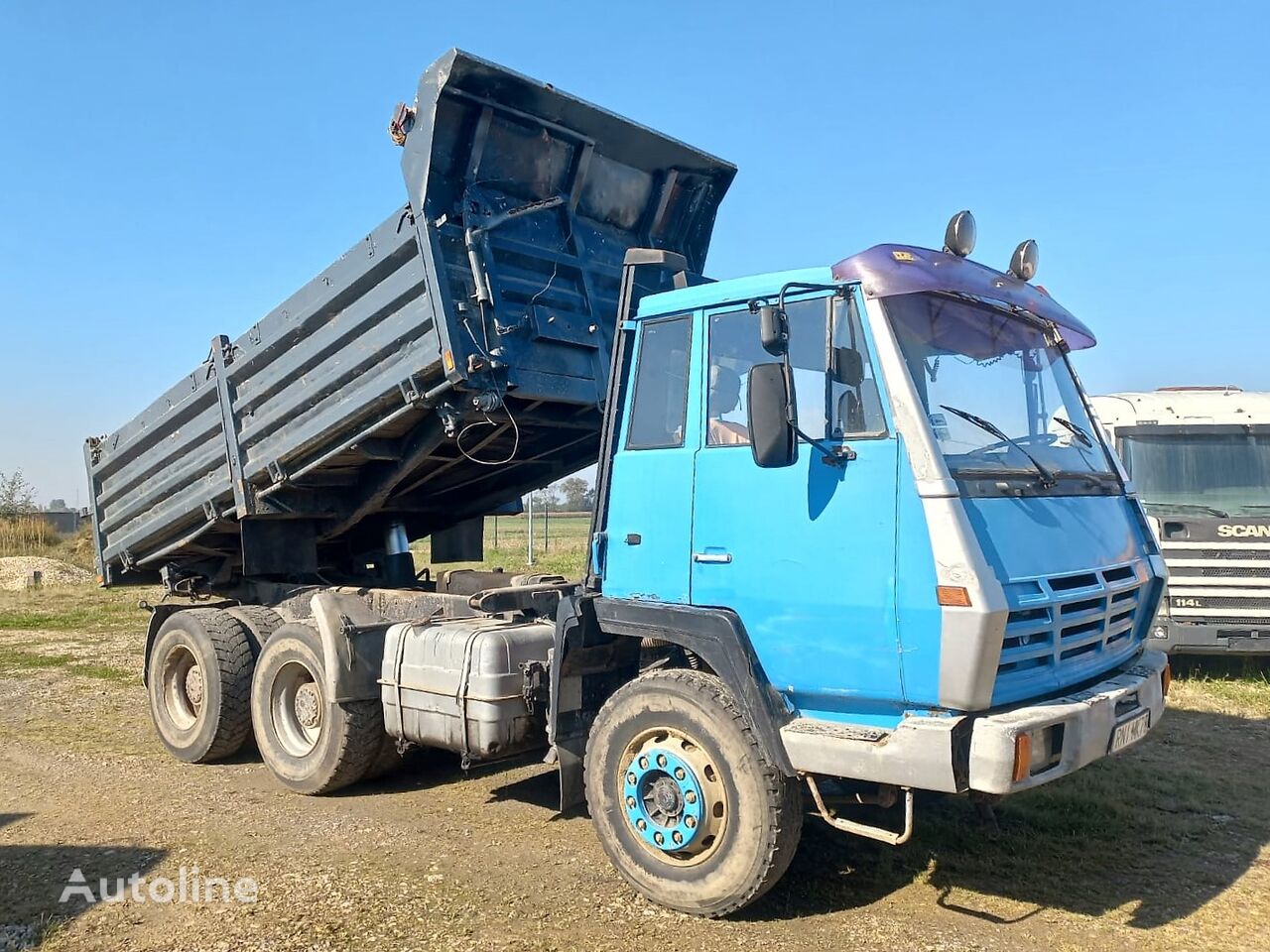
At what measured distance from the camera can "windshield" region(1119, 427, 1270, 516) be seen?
31.5 feet

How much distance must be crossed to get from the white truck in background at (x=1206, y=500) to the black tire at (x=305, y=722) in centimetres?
686

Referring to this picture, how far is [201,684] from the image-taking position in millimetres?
7223

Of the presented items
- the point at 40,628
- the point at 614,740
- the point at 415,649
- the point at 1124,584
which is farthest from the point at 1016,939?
the point at 40,628

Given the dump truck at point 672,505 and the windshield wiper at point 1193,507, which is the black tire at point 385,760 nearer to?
the dump truck at point 672,505

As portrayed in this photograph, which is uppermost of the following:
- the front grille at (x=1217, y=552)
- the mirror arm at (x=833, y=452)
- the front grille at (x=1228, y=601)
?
the mirror arm at (x=833, y=452)

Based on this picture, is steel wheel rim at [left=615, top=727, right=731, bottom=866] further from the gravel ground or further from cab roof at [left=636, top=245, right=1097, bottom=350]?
the gravel ground

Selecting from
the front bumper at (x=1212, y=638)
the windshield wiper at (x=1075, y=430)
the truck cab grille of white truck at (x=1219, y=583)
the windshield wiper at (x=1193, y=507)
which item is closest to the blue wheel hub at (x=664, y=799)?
the windshield wiper at (x=1075, y=430)

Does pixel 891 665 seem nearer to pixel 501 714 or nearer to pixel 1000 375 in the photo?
pixel 1000 375

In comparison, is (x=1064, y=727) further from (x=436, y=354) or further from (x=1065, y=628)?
(x=436, y=354)

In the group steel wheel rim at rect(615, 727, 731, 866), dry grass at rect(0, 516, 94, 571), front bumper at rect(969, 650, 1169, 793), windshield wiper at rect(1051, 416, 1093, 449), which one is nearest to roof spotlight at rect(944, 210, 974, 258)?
windshield wiper at rect(1051, 416, 1093, 449)

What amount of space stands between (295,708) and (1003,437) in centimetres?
481

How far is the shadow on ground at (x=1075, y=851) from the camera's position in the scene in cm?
455

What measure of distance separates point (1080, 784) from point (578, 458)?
3921 millimetres

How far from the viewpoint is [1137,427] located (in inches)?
386
